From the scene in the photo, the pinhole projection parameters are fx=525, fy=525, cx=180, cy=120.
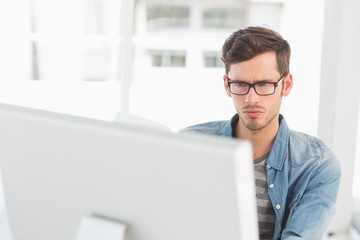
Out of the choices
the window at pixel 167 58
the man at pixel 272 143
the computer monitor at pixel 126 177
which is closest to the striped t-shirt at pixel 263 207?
the man at pixel 272 143

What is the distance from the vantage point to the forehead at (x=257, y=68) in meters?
1.42

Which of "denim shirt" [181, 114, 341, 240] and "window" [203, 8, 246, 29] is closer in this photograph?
"denim shirt" [181, 114, 341, 240]

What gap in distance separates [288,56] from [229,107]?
1.76 metres

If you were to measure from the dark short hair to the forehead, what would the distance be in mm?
12

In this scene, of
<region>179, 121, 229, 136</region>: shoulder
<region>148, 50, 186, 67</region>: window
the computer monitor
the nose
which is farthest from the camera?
<region>148, 50, 186, 67</region>: window

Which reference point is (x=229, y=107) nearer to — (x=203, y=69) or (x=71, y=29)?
(x=203, y=69)

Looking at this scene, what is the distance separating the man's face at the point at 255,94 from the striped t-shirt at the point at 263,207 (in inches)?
5.4

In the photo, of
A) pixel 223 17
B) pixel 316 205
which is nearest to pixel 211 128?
pixel 316 205

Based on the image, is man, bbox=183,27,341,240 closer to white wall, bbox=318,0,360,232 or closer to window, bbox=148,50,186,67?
white wall, bbox=318,0,360,232

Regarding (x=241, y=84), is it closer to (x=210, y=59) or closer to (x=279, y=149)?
(x=279, y=149)

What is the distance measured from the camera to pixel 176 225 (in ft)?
2.41

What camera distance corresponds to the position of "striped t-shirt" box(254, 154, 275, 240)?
4.76 ft

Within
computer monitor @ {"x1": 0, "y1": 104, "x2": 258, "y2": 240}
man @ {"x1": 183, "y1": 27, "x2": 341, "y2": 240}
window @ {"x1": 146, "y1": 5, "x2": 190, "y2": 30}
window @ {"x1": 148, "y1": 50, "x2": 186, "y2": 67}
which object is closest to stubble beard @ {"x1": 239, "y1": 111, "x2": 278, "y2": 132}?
man @ {"x1": 183, "y1": 27, "x2": 341, "y2": 240}

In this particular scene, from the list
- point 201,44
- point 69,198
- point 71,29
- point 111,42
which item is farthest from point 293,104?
point 69,198
